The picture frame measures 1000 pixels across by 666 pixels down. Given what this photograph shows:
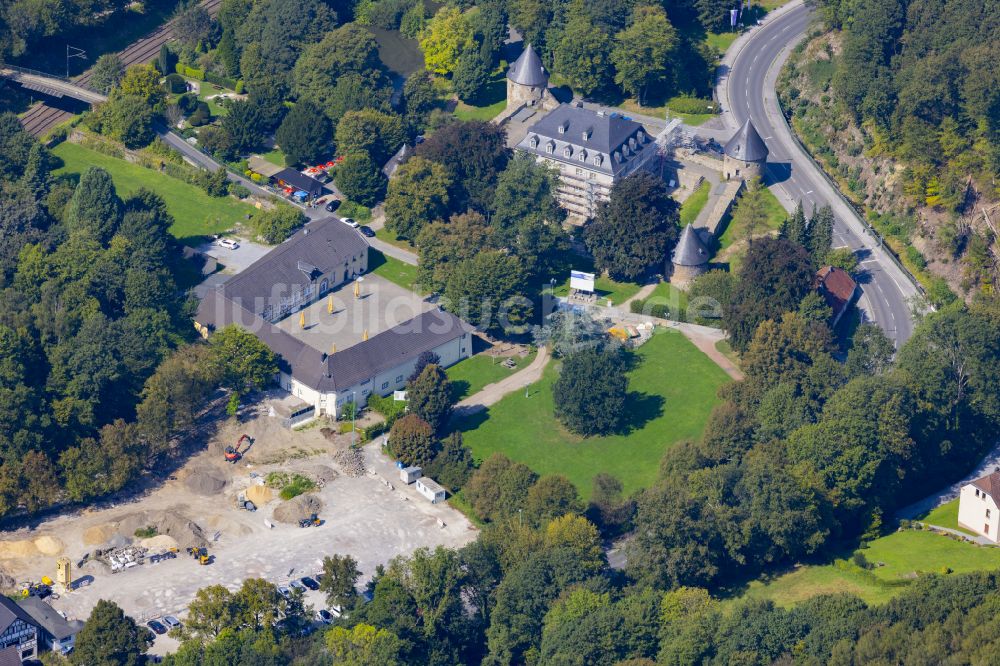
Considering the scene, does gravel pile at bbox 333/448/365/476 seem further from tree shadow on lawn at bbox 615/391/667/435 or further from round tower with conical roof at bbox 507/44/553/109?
round tower with conical roof at bbox 507/44/553/109

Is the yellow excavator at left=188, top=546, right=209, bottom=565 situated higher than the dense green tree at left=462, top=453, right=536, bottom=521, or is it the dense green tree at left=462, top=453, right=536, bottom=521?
the dense green tree at left=462, top=453, right=536, bottom=521

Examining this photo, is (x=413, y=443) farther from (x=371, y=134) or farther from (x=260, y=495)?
(x=371, y=134)

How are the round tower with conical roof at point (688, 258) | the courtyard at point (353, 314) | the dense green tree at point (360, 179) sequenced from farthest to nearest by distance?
the dense green tree at point (360, 179) < the round tower with conical roof at point (688, 258) < the courtyard at point (353, 314)

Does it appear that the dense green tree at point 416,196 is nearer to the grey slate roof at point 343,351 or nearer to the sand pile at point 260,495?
the grey slate roof at point 343,351

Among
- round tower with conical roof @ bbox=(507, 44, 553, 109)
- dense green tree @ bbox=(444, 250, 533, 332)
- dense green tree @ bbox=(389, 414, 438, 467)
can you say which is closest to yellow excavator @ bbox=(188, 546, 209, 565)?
dense green tree @ bbox=(389, 414, 438, 467)

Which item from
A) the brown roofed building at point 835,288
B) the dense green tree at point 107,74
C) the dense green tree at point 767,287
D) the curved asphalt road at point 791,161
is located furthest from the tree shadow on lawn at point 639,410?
the dense green tree at point 107,74

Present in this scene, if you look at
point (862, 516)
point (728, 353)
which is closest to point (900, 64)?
point (728, 353)
